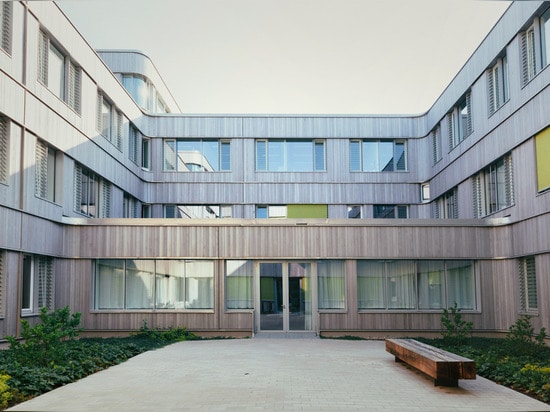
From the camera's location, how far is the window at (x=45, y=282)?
58.0ft

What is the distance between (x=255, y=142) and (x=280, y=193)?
2715 mm

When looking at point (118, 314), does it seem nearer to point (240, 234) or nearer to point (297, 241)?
point (240, 234)

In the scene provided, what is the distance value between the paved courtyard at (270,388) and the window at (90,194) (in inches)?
314

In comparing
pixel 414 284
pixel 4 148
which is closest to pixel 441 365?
pixel 414 284

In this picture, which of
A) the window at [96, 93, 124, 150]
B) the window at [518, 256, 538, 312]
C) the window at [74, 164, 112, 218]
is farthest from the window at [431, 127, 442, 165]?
the window at [74, 164, 112, 218]

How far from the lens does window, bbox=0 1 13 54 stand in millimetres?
15271

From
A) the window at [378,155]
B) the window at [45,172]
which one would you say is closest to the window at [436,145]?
the window at [378,155]

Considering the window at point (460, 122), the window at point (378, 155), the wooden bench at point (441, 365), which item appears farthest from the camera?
the window at point (378, 155)

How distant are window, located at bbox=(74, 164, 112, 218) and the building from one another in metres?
0.07

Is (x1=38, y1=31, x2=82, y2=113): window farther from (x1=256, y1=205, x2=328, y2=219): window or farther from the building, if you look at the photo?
(x1=256, y1=205, x2=328, y2=219): window

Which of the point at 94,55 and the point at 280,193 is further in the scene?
the point at 280,193

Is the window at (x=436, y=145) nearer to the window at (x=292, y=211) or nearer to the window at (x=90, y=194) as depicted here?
the window at (x=292, y=211)

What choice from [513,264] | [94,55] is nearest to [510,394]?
[513,264]

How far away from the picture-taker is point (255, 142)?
2881 cm
